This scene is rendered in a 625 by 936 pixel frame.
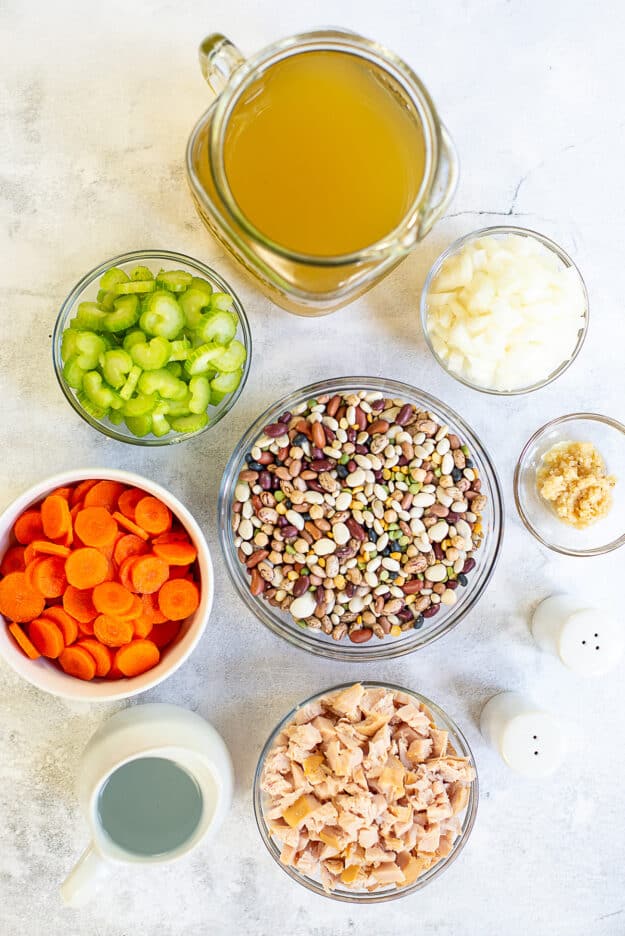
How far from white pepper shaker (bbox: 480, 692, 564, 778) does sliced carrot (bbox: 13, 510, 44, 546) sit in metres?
0.86

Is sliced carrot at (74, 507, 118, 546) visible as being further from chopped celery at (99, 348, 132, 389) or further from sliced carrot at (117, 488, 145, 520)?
chopped celery at (99, 348, 132, 389)

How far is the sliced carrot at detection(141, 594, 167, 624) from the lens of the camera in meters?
1.27

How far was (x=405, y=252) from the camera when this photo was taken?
107 centimetres

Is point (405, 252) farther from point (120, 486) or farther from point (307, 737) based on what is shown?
point (307, 737)

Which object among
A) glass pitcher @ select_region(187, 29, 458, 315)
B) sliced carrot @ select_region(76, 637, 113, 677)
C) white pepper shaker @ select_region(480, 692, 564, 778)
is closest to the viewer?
glass pitcher @ select_region(187, 29, 458, 315)

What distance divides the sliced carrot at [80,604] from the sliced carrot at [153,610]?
79 mm

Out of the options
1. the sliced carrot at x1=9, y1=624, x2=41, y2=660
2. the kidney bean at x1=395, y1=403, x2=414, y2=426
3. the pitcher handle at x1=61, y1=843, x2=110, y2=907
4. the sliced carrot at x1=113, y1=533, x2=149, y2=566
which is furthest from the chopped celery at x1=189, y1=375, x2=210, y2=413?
the pitcher handle at x1=61, y1=843, x2=110, y2=907

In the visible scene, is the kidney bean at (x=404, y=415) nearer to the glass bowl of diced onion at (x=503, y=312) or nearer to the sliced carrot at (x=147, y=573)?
the glass bowl of diced onion at (x=503, y=312)

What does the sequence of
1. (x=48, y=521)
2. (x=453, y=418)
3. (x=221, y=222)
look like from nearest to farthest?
(x=221, y=222) → (x=48, y=521) → (x=453, y=418)

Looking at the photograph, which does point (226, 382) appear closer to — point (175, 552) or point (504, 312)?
point (175, 552)

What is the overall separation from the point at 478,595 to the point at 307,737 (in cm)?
39

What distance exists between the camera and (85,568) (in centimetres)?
123

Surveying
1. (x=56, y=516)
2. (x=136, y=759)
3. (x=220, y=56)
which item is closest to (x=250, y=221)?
(x=220, y=56)

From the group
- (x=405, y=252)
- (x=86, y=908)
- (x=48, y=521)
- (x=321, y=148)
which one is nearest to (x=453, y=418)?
(x=405, y=252)
